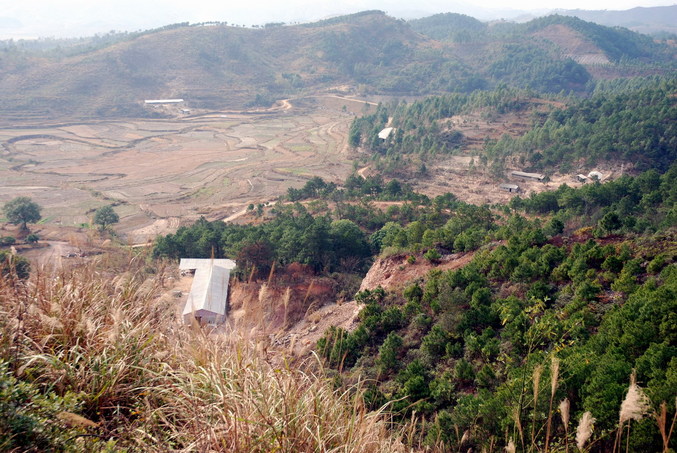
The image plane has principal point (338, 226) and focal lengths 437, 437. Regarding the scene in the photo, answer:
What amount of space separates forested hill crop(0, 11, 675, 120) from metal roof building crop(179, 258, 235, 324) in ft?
202

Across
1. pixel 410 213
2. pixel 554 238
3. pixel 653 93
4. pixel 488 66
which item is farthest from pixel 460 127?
pixel 488 66

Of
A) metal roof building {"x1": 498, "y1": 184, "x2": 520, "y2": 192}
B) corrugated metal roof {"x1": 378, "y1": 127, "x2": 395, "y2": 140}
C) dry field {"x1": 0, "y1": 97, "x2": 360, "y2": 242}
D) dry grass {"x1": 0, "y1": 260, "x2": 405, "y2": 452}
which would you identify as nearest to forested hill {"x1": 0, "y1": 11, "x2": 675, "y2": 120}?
dry field {"x1": 0, "y1": 97, "x2": 360, "y2": 242}

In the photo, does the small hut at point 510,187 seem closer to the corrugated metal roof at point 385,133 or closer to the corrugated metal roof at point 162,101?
the corrugated metal roof at point 385,133

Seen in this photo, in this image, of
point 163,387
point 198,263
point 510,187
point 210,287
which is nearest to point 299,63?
point 510,187

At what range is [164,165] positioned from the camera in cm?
5312

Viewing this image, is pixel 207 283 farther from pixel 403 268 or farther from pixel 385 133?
pixel 385 133

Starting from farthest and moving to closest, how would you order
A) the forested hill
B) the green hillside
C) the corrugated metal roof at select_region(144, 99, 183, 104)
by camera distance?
1. the corrugated metal roof at select_region(144, 99, 183, 104)
2. the forested hill
3. the green hillside

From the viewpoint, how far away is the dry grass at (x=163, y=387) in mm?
3496

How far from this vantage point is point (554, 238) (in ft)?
54.4

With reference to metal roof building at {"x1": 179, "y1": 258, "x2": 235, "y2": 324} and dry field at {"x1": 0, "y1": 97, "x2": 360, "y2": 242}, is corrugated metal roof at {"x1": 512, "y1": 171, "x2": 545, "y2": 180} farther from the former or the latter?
metal roof building at {"x1": 179, "y1": 258, "x2": 235, "y2": 324}

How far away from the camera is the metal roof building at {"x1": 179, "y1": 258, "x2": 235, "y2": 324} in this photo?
1886 centimetres

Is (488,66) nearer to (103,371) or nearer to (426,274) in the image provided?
(426,274)

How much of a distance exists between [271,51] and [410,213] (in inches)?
3573

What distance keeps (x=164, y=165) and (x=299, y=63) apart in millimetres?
63486
